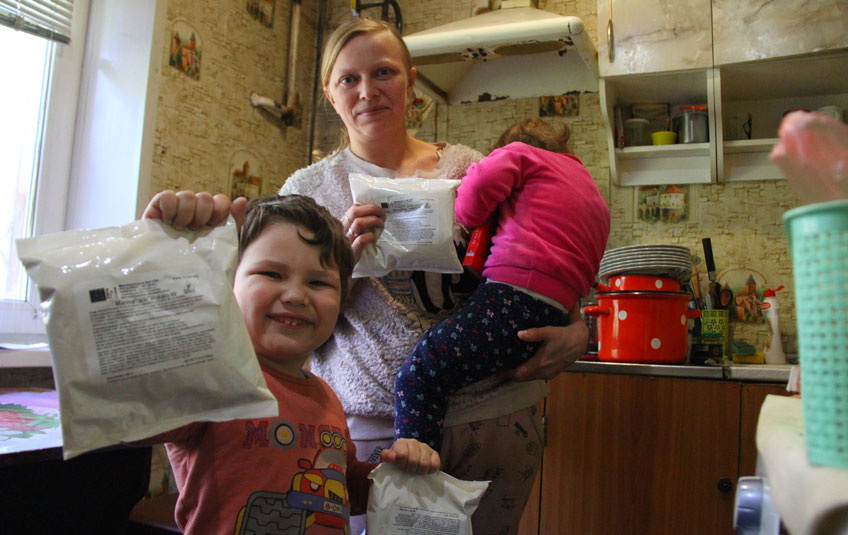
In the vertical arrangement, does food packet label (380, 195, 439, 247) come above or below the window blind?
below

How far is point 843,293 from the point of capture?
0.99ft

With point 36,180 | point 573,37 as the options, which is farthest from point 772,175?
point 36,180

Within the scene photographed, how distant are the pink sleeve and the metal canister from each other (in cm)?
126

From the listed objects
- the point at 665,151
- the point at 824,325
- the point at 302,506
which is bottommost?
the point at 302,506

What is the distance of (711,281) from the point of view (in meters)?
2.16

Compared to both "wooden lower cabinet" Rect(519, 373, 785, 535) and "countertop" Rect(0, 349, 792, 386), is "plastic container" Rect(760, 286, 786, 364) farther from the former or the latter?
"wooden lower cabinet" Rect(519, 373, 785, 535)

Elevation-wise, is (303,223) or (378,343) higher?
(303,223)

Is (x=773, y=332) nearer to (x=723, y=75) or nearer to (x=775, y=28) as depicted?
(x=723, y=75)

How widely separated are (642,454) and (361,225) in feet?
4.06

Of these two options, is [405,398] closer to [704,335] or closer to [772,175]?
[704,335]

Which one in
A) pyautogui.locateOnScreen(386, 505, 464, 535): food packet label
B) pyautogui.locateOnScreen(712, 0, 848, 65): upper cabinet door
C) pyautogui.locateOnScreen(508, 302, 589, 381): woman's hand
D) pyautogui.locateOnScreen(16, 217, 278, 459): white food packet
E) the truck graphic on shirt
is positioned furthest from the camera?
pyautogui.locateOnScreen(712, 0, 848, 65): upper cabinet door


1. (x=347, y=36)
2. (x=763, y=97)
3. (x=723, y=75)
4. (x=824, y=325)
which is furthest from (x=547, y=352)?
(x=763, y=97)

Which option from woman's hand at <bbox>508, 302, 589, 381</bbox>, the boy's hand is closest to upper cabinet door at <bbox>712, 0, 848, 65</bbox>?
woman's hand at <bbox>508, 302, 589, 381</bbox>

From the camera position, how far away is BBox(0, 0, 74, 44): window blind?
1.76 meters
